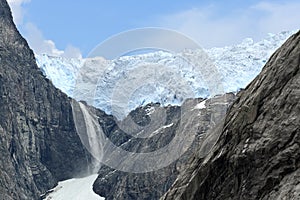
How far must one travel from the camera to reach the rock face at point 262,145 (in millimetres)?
16078

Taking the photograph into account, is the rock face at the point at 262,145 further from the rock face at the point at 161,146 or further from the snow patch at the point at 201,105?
the snow patch at the point at 201,105

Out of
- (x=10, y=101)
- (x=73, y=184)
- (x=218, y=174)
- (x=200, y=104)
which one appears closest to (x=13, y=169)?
(x=10, y=101)

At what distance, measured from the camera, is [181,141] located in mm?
129375

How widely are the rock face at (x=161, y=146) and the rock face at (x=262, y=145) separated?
9846 cm

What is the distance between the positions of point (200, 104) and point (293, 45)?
416 ft

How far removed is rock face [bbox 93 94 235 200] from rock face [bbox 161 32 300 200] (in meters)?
98.5

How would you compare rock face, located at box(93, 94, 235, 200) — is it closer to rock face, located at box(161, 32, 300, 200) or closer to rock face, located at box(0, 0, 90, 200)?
rock face, located at box(0, 0, 90, 200)

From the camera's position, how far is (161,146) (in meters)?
143

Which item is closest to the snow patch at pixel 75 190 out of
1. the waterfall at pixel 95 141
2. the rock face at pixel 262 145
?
the waterfall at pixel 95 141

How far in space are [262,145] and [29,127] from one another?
155 metres

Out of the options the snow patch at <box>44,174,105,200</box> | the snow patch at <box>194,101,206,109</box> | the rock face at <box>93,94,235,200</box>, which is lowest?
the snow patch at <box>44,174,105,200</box>

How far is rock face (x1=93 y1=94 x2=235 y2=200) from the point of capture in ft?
425

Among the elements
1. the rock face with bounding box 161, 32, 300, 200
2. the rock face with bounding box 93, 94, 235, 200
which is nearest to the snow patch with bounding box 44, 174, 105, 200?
the rock face with bounding box 93, 94, 235, 200

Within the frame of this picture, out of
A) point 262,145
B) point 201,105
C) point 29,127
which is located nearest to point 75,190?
point 29,127
